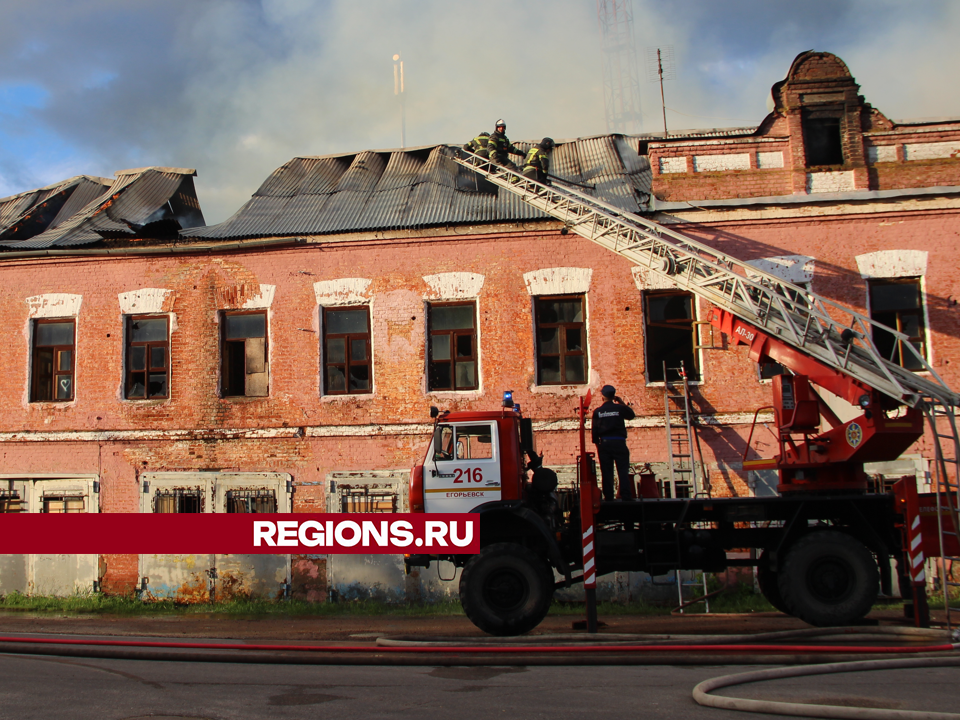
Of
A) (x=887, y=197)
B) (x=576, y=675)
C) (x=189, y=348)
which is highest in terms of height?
(x=887, y=197)

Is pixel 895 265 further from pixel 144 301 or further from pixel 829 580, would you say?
pixel 144 301

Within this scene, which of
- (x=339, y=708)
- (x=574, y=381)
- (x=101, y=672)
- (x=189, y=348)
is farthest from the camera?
(x=189, y=348)

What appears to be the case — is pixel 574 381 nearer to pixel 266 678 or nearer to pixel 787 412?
pixel 787 412

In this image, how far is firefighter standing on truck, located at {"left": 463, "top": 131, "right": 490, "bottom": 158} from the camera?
14919mm

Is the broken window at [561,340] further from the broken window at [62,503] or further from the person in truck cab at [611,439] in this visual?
the broken window at [62,503]

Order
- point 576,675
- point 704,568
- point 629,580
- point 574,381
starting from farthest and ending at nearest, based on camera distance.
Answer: point 574,381, point 629,580, point 704,568, point 576,675

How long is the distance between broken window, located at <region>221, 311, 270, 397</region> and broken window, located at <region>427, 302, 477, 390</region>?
122 inches

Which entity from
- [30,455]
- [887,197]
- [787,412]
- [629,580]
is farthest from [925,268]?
[30,455]

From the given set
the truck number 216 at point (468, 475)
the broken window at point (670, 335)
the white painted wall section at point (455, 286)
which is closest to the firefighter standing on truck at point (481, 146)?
the white painted wall section at point (455, 286)

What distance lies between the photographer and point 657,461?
43.4ft

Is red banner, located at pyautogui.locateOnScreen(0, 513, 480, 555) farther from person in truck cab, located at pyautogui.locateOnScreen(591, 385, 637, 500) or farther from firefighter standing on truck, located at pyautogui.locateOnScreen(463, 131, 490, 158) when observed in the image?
firefighter standing on truck, located at pyautogui.locateOnScreen(463, 131, 490, 158)

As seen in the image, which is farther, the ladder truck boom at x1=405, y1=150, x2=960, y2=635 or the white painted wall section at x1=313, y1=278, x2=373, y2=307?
the white painted wall section at x1=313, y1=278, x2=373, y2=307

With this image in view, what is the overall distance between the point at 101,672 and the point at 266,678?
1669 millimetres

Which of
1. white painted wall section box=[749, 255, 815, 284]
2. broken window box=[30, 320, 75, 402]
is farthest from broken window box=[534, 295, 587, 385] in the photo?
broken window box=[30, 320, 75, 402]
